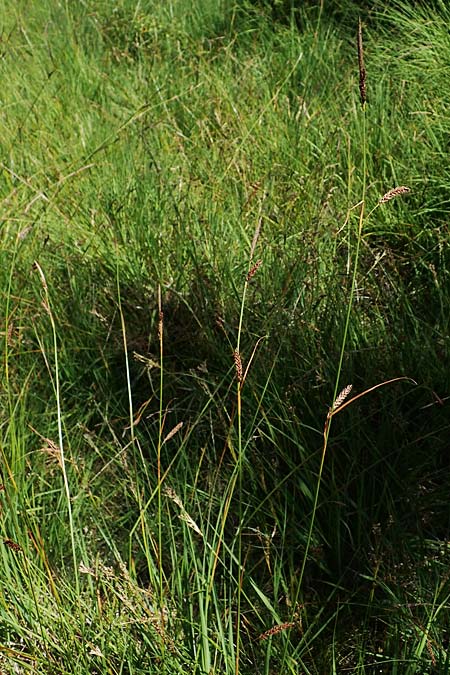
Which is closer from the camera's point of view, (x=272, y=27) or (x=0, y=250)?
(x=0, y=250)

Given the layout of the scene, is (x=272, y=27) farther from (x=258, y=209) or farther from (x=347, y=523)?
(x=347, y=523)

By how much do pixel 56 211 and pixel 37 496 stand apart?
4.16 feet

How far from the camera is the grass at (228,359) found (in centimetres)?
149

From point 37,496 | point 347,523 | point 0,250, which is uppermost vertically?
point 0,250

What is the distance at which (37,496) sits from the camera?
A: 6.15 feet

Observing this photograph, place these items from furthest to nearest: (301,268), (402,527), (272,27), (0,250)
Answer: (272,27)
(0,250)
(301,268)
(402,527)

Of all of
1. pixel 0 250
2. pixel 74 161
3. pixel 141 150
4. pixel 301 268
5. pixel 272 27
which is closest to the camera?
pixel 301 268

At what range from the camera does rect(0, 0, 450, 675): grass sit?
4.89ft

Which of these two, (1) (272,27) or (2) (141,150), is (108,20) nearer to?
(1) (272,27)

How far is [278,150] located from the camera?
3062 millimetres

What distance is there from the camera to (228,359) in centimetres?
212

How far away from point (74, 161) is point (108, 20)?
73.0 inches

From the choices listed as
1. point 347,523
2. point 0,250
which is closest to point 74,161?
point 0,250

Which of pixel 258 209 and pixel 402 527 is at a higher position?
pixel 258 209
